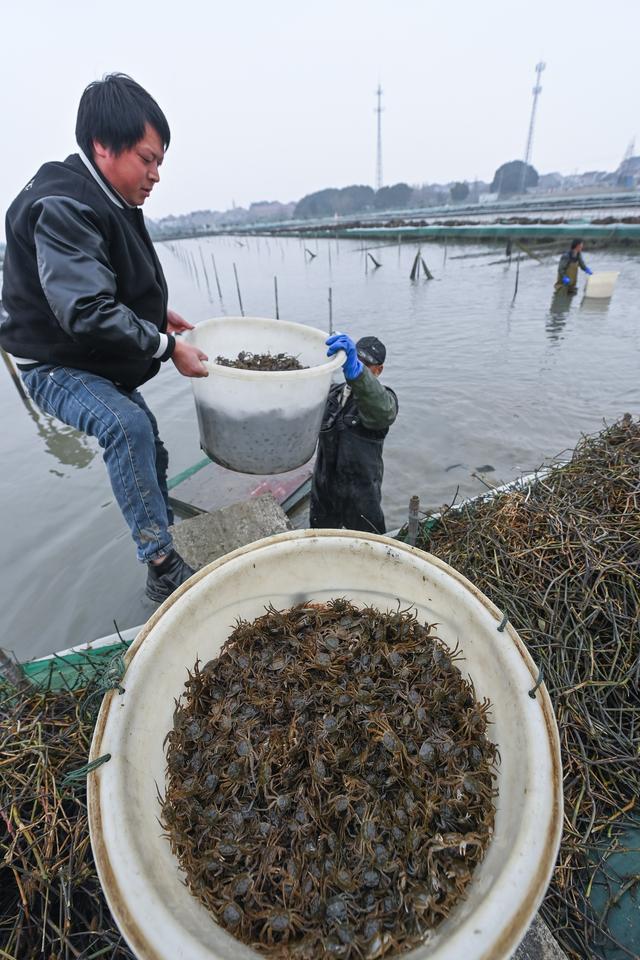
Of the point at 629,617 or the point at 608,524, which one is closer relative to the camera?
the point at 629,617

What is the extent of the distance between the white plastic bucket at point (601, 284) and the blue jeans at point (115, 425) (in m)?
14.2

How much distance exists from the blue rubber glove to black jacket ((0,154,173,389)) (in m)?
0.84

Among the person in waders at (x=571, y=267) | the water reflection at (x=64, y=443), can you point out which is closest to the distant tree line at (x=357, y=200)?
the person in waders at (x=571, y=267)

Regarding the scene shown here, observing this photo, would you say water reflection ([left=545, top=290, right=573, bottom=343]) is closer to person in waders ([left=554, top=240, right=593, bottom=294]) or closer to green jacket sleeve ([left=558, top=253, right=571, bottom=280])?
person in waders ([left=554, top=240, right=593, bottom=294])

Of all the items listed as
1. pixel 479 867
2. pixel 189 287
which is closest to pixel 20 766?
pixel 479 867

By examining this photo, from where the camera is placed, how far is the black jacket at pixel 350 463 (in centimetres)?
278

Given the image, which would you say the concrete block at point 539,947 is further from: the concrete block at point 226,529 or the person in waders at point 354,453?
the concrete block at point 226,529

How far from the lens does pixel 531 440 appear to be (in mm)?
5906

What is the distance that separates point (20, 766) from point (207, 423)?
1.65 metres

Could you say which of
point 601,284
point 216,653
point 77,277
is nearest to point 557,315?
point 601,284

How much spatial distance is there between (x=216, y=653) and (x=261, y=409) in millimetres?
1130

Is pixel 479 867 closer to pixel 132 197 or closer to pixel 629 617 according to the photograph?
pixel 629 617

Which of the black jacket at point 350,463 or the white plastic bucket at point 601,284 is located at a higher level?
the black jacket at point 350,463

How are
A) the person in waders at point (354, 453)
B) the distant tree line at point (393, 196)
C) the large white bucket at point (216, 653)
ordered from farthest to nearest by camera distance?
the distant tree line at point (393, 196) → the person in waders at point (354, 453) → the large white bucket at point (216, 653)
